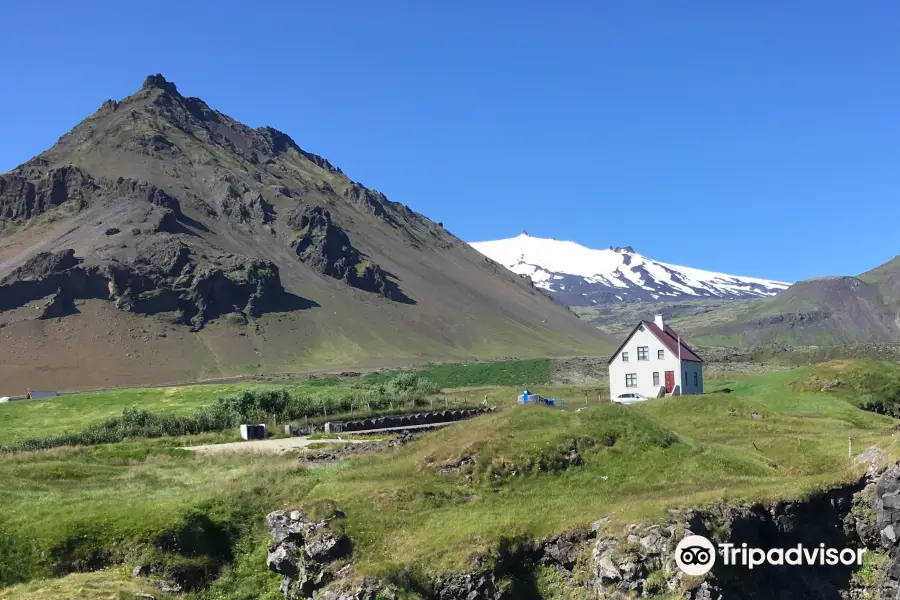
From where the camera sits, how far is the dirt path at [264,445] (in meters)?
57.7

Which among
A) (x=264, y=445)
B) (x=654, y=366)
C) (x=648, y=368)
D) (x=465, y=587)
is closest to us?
(x=465, y=587)

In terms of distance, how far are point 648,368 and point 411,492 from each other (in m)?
54.3

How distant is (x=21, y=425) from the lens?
91875mm

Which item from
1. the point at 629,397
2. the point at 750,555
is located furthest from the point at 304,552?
the point at 629,397

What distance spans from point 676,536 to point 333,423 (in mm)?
48566

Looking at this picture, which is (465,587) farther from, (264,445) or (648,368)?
(648,368)

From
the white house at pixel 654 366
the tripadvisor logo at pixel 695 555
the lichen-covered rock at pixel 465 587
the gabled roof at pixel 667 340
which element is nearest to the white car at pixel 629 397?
the white house at pixel 654 366

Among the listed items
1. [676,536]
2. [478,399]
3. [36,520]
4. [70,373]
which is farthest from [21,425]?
[70,373]

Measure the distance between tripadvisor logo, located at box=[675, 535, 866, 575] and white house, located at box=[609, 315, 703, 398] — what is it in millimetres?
50076

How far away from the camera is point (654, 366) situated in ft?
276

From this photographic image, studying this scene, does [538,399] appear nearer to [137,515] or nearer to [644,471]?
[644,471]

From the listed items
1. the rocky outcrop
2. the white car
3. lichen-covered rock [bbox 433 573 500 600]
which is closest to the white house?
the white car

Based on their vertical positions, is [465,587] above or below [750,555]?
below

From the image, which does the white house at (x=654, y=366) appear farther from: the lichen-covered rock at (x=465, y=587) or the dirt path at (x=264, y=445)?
the lichen-covered rock at (x=465, y=587)
